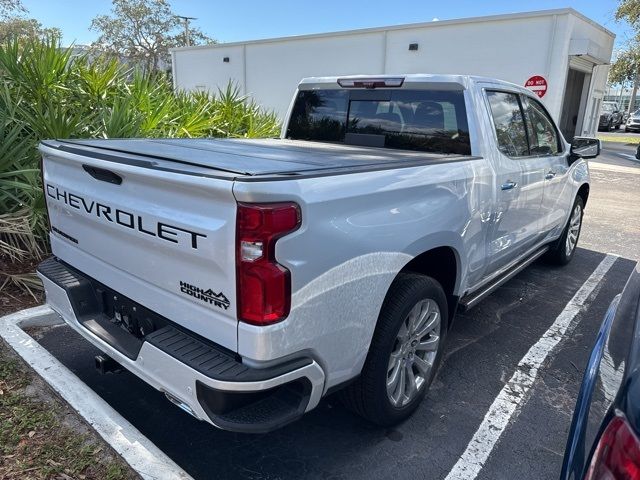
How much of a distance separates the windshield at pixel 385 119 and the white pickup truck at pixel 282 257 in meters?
0.02

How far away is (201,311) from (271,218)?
56 cm

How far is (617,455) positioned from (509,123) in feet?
10.7

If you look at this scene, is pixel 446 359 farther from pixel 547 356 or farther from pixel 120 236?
pixel 120 236

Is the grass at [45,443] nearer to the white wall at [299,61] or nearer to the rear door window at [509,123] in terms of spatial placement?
the rear door window at [509,123]

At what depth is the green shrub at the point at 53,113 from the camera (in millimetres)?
4539

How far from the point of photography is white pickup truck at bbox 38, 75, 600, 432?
195 cm

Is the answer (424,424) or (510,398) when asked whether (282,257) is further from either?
(510,398)

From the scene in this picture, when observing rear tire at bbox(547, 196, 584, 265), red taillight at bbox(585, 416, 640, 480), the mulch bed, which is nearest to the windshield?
red taillight at bbox(585, 416, 640, 480)

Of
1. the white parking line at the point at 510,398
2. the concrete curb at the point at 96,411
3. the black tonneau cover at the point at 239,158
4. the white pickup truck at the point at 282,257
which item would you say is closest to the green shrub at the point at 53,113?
the concrete curb at the point at 96,411

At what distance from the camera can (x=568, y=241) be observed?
19.2ft

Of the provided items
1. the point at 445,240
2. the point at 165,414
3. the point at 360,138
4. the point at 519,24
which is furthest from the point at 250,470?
the point at 519,24

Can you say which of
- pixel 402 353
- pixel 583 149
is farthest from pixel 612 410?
pixel 583 149

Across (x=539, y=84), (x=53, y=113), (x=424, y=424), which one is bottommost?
(x=424, y=424)

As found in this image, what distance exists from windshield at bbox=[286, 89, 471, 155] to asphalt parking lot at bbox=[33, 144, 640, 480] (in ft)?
5.27
